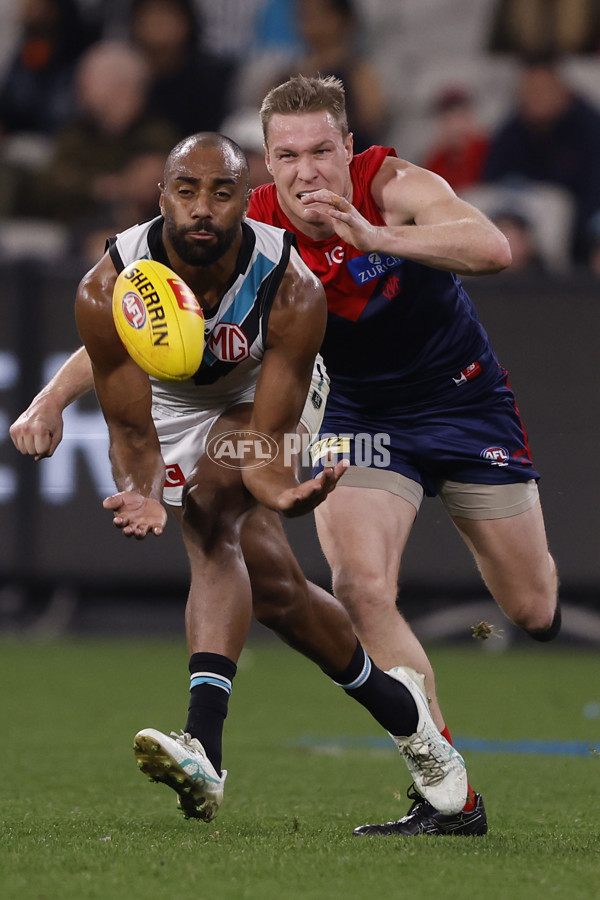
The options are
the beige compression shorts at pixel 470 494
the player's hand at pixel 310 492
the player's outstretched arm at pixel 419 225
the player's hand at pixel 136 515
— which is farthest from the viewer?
the beige compression shorts at pixel 470 494

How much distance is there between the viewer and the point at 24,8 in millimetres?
11969

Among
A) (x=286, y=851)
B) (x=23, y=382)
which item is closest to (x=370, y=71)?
(x=23, y=382)

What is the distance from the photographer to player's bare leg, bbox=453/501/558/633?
203 inches

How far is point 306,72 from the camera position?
1117 centimetres

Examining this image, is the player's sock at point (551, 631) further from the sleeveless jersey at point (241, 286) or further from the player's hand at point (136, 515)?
the player's hand at point (136, 515)

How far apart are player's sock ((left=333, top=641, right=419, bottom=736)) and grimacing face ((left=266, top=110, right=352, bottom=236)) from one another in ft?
4.74

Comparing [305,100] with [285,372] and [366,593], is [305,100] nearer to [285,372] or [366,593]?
[285,372]

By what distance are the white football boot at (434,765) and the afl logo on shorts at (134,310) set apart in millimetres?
1547

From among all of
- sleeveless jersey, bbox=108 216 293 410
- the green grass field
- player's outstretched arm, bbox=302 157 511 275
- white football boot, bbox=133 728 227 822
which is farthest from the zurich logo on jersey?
the green grass field

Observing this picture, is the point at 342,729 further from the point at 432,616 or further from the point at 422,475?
the point at 432,616

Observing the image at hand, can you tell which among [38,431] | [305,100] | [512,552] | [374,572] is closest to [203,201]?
[305,100]

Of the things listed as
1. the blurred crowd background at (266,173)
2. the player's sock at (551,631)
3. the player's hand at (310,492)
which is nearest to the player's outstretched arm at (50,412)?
the player's hand at (310,492)

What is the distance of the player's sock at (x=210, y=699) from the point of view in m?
4.11

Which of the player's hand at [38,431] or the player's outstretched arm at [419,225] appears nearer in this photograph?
the player's outstretched arm at [419,225]
